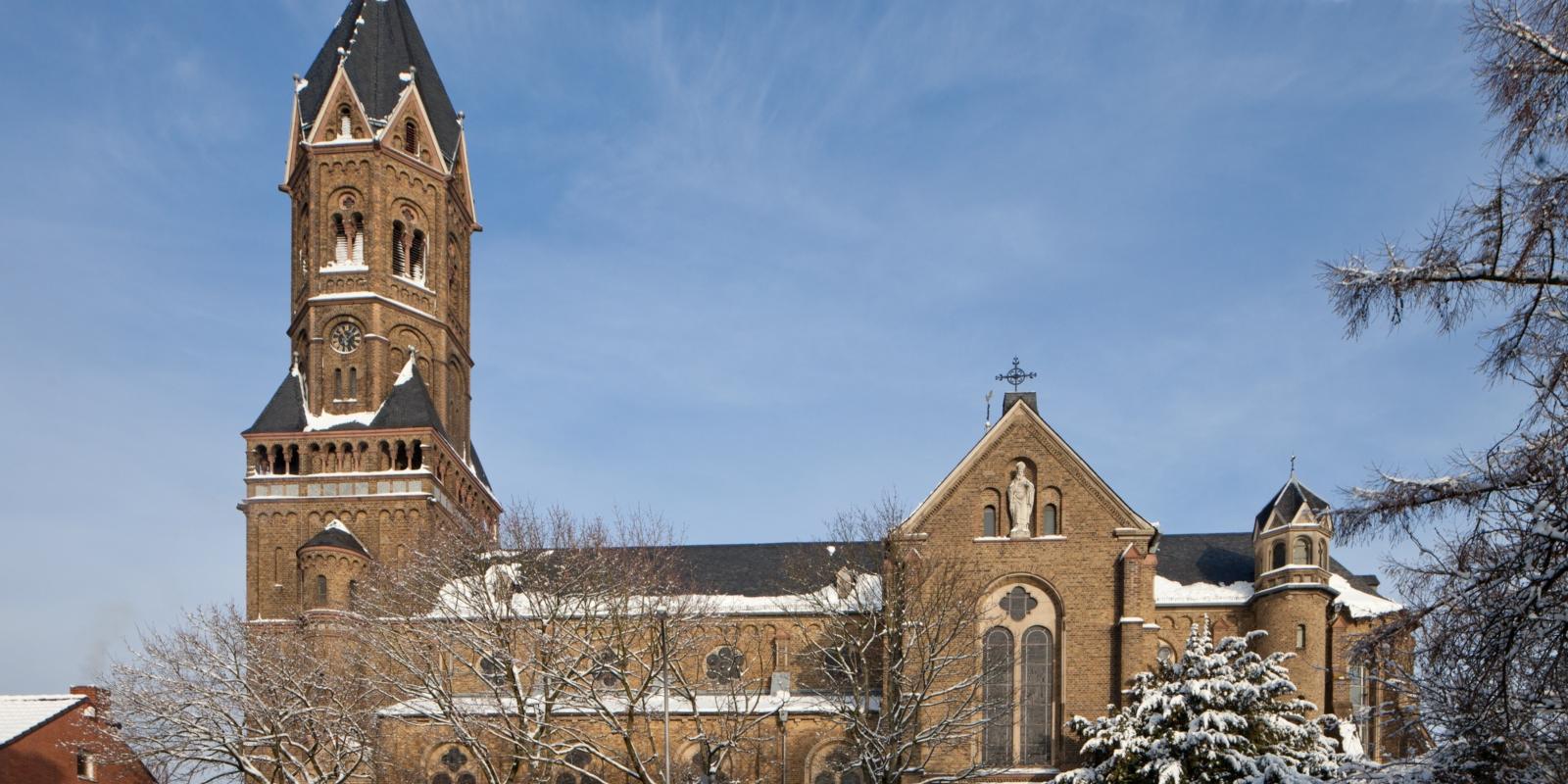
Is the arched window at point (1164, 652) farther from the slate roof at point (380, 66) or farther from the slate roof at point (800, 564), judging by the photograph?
the slate roof at point (380, 66)

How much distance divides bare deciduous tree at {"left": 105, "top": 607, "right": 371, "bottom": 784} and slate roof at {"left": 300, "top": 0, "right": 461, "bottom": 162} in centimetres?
2487

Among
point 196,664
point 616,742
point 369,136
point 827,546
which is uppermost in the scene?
point 369,136

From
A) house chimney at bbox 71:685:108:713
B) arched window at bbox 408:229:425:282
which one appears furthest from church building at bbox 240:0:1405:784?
house chimney at bbox 71:685:108:713

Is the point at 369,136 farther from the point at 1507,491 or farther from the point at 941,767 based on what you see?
the point at 1507,491

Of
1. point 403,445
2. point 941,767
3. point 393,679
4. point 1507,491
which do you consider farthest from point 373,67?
point 1507,491

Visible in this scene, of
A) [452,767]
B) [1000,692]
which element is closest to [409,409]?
[452,767]

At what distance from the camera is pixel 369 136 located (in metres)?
61.2

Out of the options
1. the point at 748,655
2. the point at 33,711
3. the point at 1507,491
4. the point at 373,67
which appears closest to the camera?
the point at 1507,491

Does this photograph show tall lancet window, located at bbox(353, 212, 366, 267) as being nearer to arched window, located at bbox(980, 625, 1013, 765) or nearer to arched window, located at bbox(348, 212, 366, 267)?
arched window, located at bbox(348, 212, 366, 267)

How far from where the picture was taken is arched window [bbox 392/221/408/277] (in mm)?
61500

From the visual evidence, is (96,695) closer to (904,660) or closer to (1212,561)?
(904,660)

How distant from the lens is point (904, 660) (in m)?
40.2

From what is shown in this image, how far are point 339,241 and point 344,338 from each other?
157 inches

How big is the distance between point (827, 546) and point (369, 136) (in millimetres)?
25944
